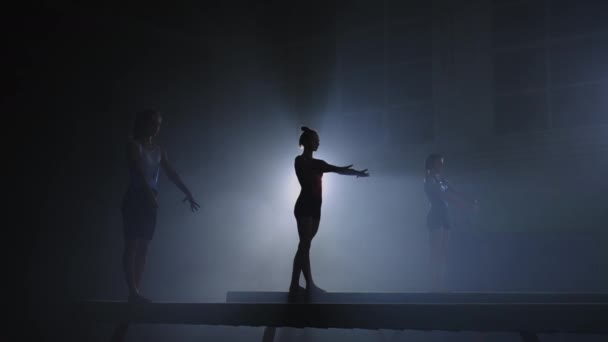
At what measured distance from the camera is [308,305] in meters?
3.02

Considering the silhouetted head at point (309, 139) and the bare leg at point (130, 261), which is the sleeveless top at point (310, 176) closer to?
the silhouetted head at point (309, 139)

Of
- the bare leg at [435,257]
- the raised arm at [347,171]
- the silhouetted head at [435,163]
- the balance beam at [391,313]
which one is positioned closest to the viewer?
the balance beam at [391,313]

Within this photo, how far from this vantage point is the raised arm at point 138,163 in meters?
3.73

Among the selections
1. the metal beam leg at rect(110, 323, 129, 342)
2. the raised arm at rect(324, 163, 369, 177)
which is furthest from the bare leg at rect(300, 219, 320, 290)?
the metal beam leg at rect(110, 323, 129, 342)

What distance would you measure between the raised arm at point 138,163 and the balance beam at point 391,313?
1.84 feet

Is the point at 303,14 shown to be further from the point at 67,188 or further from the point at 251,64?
the point at 67,188

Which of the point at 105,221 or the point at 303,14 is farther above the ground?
the point at 303,14

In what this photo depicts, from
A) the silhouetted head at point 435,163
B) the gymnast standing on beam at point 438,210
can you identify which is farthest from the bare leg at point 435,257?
the silhouetted head at point 435,163

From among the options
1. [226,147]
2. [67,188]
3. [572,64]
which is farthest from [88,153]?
[572,64]

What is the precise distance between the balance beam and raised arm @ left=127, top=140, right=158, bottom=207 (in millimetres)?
560

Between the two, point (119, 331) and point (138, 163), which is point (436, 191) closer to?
point (138, 163)

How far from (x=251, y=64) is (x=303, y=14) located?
91 cm

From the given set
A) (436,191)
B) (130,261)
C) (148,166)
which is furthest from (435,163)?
(130,261)

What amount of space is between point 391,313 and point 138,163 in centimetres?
163
